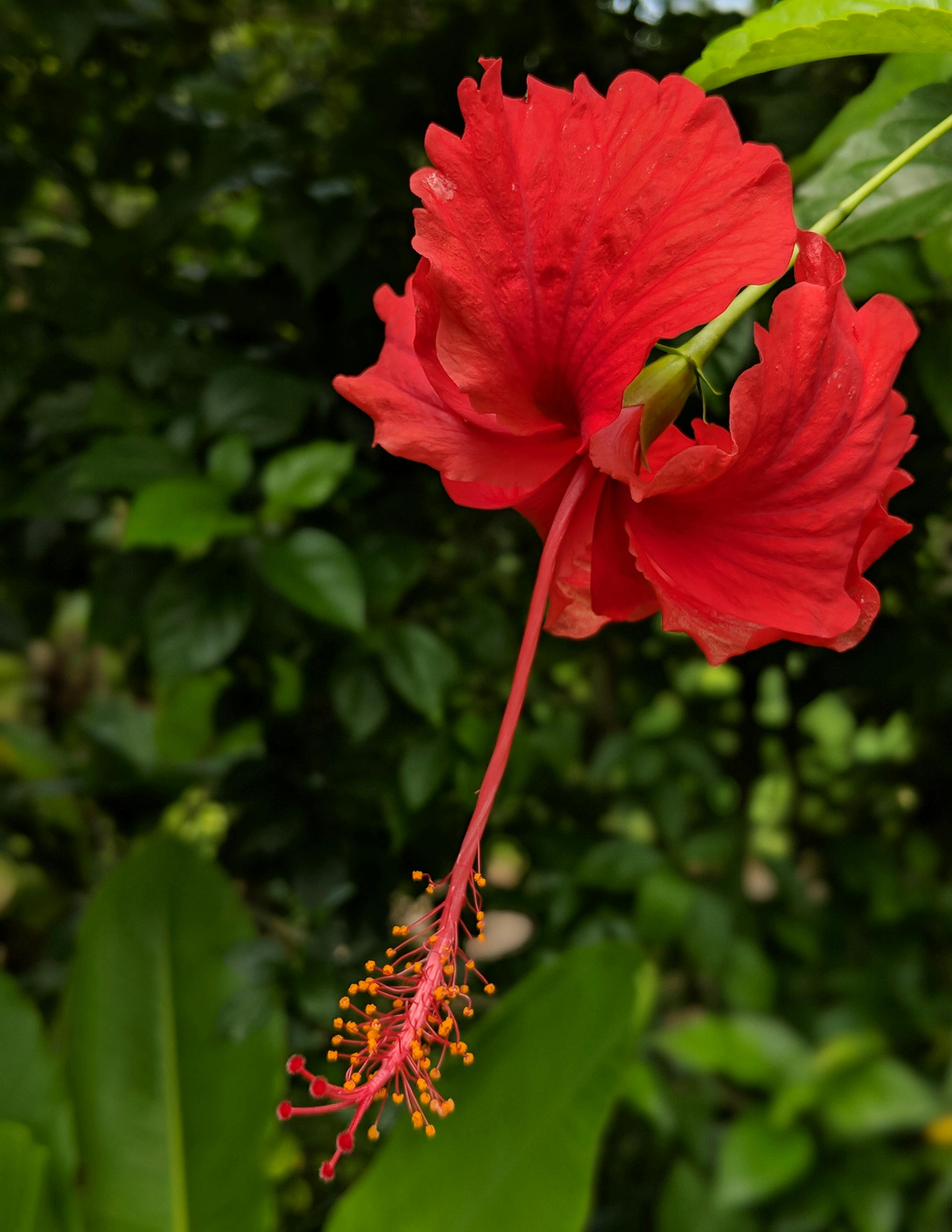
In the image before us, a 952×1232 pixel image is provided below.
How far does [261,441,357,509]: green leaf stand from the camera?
65 cm

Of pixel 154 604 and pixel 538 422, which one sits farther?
pixel 154 604

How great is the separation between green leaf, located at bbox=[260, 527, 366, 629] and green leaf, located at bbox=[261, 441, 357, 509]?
0.02 meters

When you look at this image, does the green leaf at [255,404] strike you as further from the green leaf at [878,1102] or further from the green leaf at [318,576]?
the green leaf at [878,1102]

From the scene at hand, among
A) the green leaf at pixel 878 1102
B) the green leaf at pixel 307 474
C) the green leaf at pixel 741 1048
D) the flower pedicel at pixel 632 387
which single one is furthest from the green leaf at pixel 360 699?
the green leaf at pixel 878 1102

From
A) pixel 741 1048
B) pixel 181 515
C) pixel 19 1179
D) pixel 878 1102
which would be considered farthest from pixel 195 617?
pixel 878 1102

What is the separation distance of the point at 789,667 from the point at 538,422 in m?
0.48

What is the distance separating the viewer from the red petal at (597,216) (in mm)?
326

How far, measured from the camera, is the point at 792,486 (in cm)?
35

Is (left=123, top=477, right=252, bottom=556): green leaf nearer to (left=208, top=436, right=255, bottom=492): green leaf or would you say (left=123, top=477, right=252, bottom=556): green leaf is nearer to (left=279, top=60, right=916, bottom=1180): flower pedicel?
(left=208, top=436, right=255, bottom=492): green leaf

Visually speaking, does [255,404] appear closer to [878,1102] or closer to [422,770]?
[422,770]

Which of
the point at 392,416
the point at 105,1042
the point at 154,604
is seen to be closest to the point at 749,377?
the point at 392,416

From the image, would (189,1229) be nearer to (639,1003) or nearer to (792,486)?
(639,1003)

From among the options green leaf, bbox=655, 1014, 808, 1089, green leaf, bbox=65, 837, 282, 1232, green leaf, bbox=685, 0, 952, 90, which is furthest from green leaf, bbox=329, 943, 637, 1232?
green leaf, bbox=685, 0, 952, 90

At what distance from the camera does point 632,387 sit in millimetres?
364
